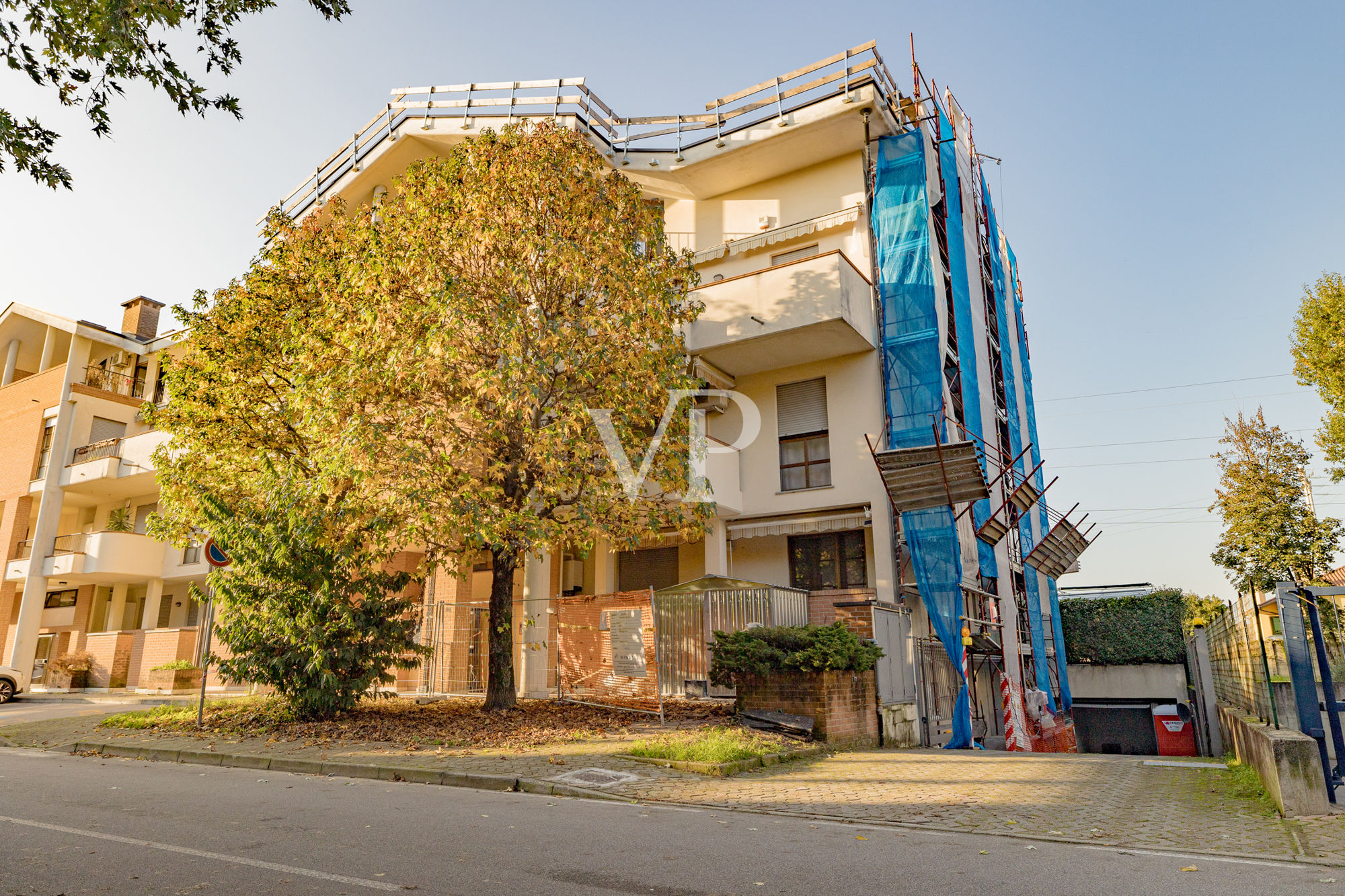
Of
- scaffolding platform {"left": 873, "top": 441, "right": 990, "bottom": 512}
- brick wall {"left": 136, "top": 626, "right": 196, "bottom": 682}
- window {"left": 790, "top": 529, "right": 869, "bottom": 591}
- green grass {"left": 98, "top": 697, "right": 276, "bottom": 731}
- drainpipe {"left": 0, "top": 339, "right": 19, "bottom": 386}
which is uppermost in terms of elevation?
drainpipe {"left": 0, "top": 339, "right": 19, "bottom": 386}

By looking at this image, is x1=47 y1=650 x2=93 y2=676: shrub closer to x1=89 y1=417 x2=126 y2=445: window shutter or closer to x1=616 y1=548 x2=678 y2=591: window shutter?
x1=89 y1=417 x2=126 y2=445: window shutter

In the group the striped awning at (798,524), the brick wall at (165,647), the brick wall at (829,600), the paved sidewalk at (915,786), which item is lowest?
the paved sidewalk at (915,786)

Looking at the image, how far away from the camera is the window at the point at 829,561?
62.4 feet

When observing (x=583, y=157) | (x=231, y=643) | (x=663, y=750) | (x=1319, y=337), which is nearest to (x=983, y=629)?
(x=1319, y=337)

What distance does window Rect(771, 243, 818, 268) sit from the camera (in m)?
20.9

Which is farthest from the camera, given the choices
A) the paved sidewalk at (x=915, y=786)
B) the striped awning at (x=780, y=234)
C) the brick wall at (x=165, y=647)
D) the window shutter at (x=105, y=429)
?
the window shutter at (x=105, y=429)

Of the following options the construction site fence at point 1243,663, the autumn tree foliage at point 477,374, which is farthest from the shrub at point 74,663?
the construction site fence at point 1243,663

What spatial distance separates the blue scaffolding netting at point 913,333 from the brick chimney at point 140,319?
28.8 metres

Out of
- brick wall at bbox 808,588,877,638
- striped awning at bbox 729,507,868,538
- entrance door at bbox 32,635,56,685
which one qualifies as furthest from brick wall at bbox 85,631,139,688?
brick wall at bbox 808,588,877,638

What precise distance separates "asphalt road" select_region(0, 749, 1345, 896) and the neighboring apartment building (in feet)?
66.3

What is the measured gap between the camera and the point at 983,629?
2006 centimetres

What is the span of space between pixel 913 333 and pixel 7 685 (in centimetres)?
2426

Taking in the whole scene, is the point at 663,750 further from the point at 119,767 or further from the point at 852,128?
the point at 852,128

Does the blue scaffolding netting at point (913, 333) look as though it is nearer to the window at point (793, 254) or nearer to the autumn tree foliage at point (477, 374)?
the window at point (793, 254)
